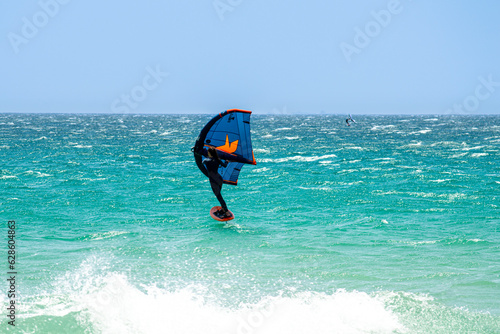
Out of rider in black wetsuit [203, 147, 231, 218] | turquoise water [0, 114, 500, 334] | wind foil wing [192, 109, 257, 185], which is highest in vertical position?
wind foil wing [192, 109, 257, 185]

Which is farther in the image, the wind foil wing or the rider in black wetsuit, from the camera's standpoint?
the rider in black wetsuit

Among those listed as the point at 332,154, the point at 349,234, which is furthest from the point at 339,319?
the point at 332,154

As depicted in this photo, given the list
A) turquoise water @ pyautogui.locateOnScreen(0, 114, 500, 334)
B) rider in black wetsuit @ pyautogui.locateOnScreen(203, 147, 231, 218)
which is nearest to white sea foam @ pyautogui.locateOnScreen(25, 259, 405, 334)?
turquoise water @ pyautogui.locateOnScreen(0, 114, 500, 334)

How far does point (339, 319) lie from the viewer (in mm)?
9938

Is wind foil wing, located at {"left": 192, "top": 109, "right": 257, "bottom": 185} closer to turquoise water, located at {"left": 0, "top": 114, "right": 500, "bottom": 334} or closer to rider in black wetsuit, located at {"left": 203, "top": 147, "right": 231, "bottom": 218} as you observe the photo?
rider in black wetsuit, located at {"left": 203, "top": 147, "right": 231, "bottom": 218}

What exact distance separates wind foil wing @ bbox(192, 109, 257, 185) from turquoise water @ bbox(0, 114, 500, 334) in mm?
3079

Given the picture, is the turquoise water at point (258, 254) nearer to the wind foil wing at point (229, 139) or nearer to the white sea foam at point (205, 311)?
the white sea foam at point (205, 311)

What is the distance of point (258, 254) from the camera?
1477cm

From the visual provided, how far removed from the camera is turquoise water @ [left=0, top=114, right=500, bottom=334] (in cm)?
1009

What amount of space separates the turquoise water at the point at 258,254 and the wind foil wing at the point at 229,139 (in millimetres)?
3079

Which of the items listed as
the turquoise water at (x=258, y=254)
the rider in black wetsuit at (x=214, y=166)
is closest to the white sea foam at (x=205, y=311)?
the turquoise water at (x=258, y=254)

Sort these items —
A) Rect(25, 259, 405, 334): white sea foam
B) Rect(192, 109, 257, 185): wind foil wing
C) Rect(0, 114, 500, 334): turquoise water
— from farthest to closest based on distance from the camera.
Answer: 1. Rect(192, 109, 257, 185): wind foil wing
2. Rect(0, 114, 500, 334): turquoise water
3. Rect(25, 259, 405, 334): white sea foam

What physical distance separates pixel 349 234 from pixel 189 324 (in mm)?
8859

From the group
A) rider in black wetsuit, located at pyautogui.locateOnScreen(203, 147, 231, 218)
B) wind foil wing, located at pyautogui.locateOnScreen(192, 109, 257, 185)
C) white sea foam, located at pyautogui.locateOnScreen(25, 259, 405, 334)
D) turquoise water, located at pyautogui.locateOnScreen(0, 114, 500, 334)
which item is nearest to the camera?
white sea foam, located at pyautogui.locateOnScreen(25, 259, 405, 334)
